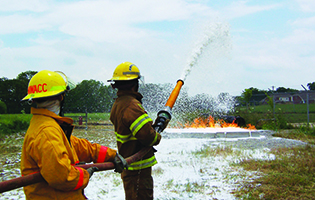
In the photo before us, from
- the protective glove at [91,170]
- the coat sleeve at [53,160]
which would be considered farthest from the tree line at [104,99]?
the coat sleeve at [53,160]

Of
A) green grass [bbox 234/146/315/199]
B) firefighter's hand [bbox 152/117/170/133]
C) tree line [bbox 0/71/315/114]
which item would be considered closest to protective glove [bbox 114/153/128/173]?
firefighter's hand [bbox 152/117/170/133]

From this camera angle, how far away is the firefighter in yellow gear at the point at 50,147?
1.69m

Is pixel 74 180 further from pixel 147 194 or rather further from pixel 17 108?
pixel 17 108

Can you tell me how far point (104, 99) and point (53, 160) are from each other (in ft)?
56.9

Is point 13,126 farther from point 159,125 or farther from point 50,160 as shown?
point 50,160

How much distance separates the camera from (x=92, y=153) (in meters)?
2.38

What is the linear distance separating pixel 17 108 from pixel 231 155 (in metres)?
15.3

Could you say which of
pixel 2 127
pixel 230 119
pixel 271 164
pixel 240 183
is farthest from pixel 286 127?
pixel 2 127

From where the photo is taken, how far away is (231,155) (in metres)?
6.89

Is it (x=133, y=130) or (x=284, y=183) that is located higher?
(x=133, y=130)

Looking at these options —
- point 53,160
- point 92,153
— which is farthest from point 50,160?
point 92,153

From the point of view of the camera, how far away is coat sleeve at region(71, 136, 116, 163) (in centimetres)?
233

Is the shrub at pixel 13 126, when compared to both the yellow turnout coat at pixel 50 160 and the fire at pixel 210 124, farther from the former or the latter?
the yellow turnout coat at pixel 50 160

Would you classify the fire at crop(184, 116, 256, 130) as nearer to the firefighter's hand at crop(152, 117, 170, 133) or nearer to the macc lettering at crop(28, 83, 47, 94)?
the firefighter's hand at crop(152, 117, 170, 133)
